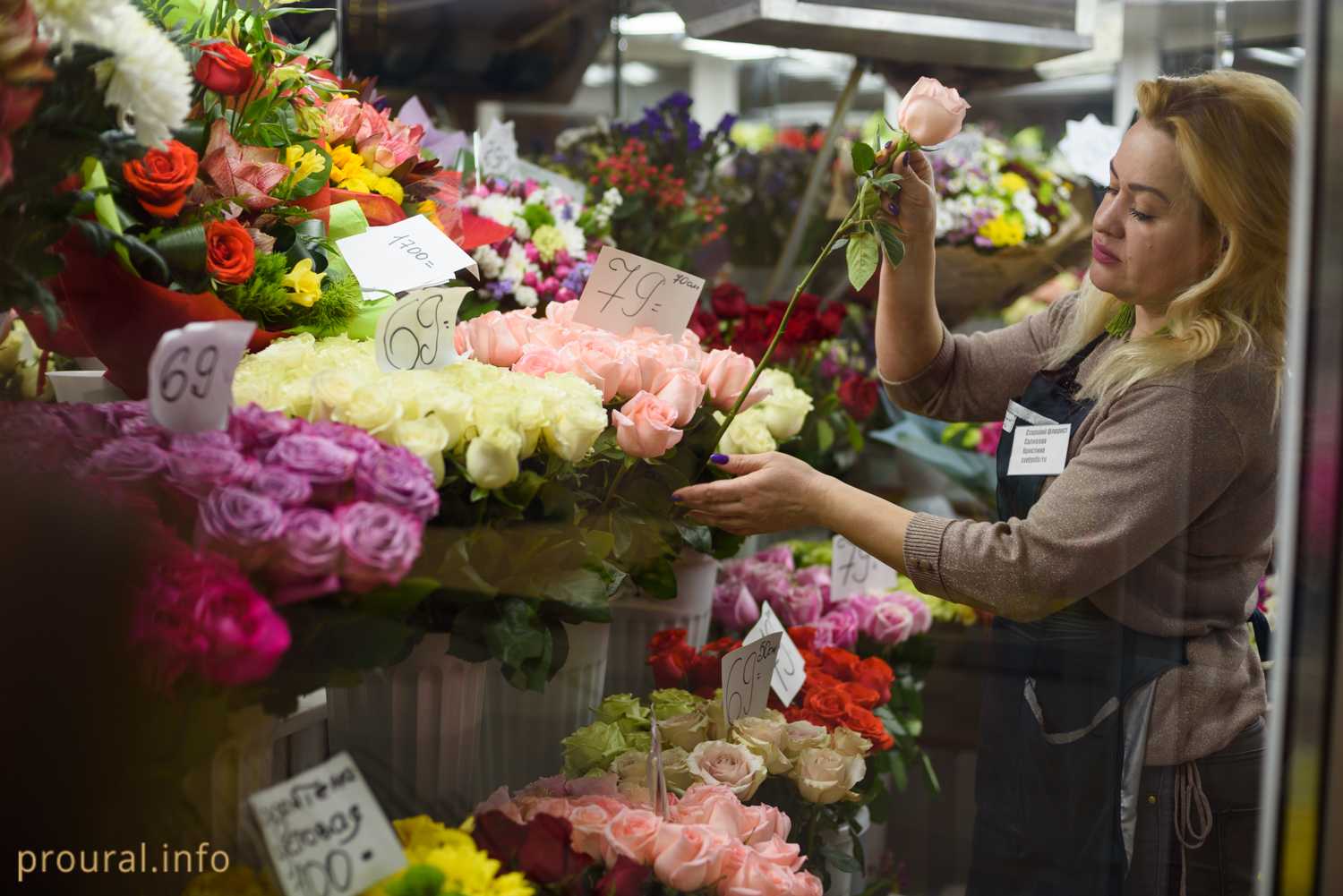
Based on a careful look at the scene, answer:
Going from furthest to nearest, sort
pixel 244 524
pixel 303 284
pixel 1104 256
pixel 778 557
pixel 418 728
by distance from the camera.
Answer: pixel 778 557, pixel 1104 256, pixel 303 284, pixel 418 728, pixel 244 524

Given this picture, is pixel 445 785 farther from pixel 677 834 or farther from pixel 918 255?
pixel 918 255

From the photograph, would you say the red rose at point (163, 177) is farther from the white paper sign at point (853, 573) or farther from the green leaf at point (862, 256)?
the white paper sign at point (853, 573)

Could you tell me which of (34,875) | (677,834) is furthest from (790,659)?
(34,875)

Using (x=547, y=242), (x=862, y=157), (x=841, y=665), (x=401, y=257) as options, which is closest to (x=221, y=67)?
(x=401, y=257)

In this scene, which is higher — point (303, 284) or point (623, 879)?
point (303, 284)

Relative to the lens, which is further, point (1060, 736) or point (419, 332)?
point (1060, 736)

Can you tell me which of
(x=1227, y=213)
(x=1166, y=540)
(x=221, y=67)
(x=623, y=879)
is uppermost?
(x=221, y=67)

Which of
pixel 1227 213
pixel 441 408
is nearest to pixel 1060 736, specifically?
pixel 1227 213

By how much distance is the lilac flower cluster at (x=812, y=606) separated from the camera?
5.64 ft

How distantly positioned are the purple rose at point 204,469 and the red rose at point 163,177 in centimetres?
30

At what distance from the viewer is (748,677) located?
1.33 m

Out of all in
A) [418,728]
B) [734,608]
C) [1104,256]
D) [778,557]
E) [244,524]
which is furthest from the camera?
[778,557]

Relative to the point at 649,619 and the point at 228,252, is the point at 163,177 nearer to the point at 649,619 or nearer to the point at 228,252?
the point at 228,252

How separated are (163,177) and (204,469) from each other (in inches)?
12.8
